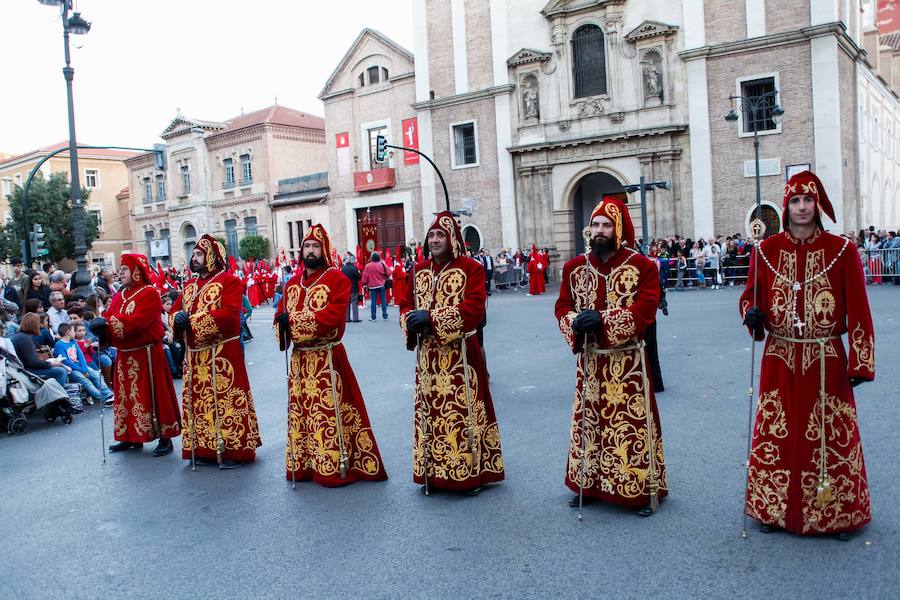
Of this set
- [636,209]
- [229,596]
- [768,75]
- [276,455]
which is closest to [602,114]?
[636,209]

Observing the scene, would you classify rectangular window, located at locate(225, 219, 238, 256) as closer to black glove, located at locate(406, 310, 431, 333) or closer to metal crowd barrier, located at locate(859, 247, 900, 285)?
metal crowd barrier, located at locate(859, 247, 900, 285)

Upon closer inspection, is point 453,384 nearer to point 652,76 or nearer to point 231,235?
point 652,76

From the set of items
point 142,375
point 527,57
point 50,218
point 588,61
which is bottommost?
point 142,375

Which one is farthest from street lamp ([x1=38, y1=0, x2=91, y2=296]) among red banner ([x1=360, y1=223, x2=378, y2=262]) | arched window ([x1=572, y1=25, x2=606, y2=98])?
arched window ([x1=572, y1=25, x2=606, y2=98])

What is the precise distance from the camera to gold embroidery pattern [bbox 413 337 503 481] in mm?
5754

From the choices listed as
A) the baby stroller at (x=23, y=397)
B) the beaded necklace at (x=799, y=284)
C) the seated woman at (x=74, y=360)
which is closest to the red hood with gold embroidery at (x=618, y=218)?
the beaded necklace at (x=799, y=284)

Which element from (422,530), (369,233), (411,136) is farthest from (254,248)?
(422,530)

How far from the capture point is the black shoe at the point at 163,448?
7527 millimetres

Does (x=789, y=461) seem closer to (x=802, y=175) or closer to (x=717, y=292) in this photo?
(x=802, y=175)

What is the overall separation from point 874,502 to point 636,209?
24406 millimetres

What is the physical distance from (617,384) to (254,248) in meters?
37.8

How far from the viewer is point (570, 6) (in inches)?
1167

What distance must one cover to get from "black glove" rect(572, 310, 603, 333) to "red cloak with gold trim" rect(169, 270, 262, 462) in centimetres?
321

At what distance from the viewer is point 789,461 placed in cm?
461
